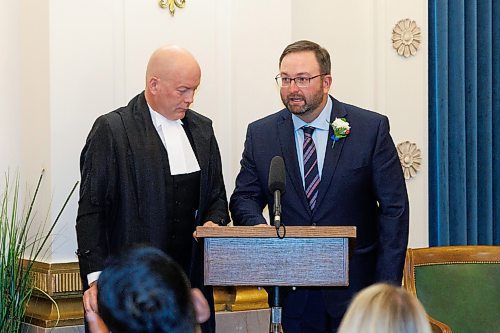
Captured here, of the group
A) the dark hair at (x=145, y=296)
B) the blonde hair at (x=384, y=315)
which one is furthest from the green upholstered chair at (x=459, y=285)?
the dark hair at (x=145, y=296)

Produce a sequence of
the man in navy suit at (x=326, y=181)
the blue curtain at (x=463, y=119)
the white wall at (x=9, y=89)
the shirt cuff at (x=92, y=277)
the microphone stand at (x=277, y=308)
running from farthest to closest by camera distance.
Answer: the blue curtain at (x=463, y=119), the white wall at (x=9, y=89), the man in navy suit at (x=326, y=181), the shirt cuff at (x=92, y=277), the microphone stand at (x=277, y=308)

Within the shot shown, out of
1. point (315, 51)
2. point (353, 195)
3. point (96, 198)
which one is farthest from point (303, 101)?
point (96, 198)

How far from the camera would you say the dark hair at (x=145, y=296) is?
2008mm

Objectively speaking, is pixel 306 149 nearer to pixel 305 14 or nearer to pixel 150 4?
pixel 150 4

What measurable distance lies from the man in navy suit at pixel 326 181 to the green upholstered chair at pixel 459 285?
909mm

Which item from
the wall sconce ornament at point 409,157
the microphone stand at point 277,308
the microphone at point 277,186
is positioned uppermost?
the wall sconce ornament at point 409,157

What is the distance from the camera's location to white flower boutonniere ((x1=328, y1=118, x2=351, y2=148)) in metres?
4.65

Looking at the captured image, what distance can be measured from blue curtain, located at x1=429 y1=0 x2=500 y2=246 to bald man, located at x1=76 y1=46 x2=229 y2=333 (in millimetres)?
2719

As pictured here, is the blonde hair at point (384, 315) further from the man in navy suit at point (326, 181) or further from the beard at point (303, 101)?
the beard at point (303, 101)

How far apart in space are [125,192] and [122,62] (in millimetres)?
1076

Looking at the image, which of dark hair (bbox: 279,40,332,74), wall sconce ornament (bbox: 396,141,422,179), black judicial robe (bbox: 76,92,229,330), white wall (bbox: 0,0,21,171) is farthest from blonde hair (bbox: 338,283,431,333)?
wall sconce ornament (bbox: 396,141,422,179)

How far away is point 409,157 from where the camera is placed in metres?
6.94

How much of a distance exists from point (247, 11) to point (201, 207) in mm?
1663

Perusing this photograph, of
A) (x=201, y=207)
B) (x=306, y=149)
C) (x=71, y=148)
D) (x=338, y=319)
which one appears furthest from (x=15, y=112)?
(x=338, y=319)
